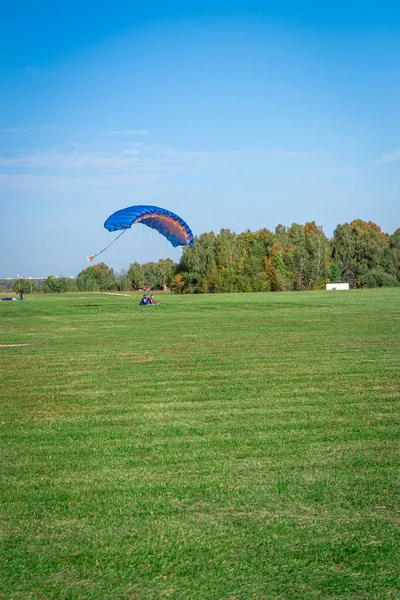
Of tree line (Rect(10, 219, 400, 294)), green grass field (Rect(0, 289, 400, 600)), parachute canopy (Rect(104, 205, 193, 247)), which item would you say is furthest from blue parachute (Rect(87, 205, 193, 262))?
tree line (Rect(10, 219, 400, 294))

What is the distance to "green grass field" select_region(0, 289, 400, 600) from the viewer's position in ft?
13.9

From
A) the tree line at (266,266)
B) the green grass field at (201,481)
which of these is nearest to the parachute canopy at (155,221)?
the green grass field at (201,481)

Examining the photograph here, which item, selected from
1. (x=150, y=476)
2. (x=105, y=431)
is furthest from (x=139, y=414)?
(x=150, y=476)

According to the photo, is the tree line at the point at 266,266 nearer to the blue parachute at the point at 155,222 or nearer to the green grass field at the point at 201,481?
the blue parachute at the point at 155,222

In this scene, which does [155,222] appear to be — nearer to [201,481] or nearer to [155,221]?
[155,221]

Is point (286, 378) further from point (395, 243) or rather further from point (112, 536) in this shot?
point (395, 243)

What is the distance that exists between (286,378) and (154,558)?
296 inches

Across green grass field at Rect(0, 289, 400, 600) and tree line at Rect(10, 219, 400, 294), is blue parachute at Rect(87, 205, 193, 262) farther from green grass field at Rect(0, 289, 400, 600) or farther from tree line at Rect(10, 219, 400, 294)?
tree line at Rect(10, 219, 400, 294)

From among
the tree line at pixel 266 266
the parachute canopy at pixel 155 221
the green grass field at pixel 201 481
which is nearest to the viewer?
the green grass field at pixel 201 481

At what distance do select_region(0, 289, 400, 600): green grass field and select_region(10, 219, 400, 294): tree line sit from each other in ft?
254

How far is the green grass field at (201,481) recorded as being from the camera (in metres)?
4.23

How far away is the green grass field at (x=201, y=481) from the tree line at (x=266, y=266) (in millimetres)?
77456

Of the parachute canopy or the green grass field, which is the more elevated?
the parachute canopy

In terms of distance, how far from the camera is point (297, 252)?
98812 millimetres
